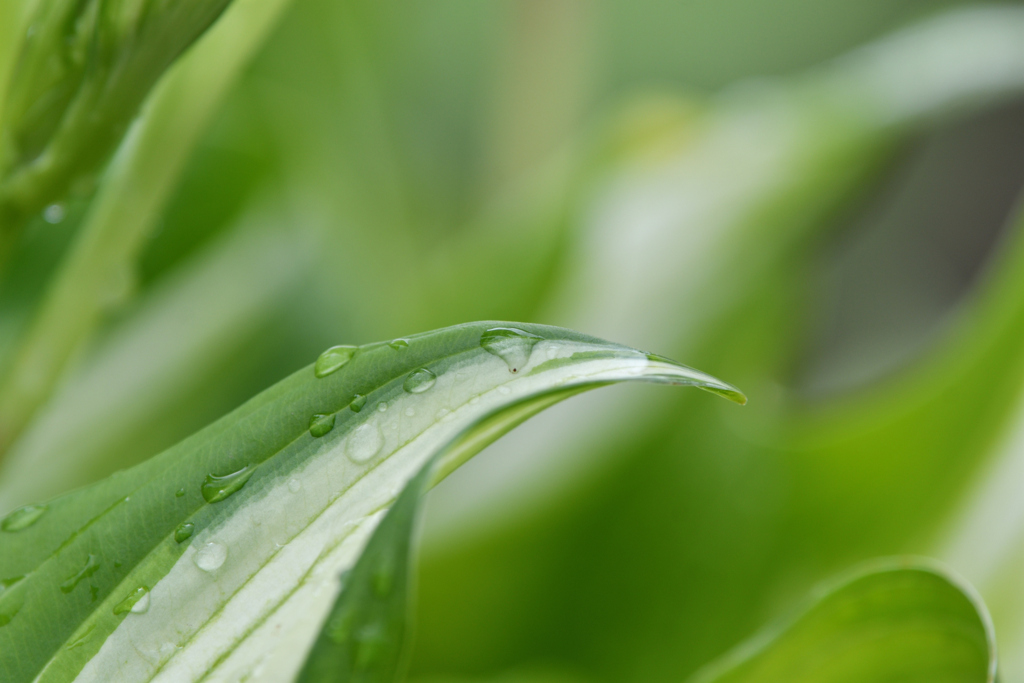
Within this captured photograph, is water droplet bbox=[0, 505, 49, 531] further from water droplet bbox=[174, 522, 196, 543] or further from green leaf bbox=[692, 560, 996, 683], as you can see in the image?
green leaf bbox=[692, 560, 996, 683]

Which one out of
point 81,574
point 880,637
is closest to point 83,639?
point 81,574

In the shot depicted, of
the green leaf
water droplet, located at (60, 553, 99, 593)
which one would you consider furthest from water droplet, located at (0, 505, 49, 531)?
the green leaf

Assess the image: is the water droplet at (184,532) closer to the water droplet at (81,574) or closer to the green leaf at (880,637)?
the water droplet at (81,574)

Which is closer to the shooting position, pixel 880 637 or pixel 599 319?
pixel 880 637

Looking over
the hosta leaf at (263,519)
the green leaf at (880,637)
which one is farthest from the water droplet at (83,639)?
the green leaf at (880,637)

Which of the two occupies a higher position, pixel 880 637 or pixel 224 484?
pixel 224 484

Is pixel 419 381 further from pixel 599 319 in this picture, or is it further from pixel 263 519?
pixel 599 319
